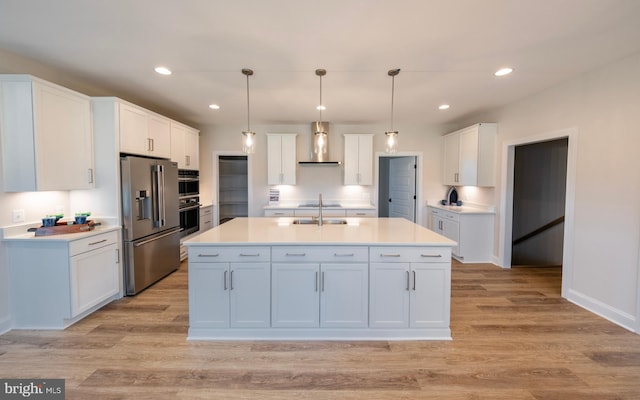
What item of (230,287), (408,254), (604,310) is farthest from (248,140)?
(604,310)

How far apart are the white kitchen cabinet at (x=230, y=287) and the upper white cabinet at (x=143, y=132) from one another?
1.92 meters

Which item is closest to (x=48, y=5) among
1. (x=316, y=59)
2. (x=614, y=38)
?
(x=316, y=59)

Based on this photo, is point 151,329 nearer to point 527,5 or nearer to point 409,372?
point 409,372

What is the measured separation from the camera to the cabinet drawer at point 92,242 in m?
2.62

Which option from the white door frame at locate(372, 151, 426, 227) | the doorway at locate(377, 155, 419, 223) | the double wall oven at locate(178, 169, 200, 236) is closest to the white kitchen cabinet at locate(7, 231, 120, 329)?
the double wall oven at locate(178, 169, 200, 236)

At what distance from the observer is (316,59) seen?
2609 mm

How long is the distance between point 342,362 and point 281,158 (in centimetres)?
402

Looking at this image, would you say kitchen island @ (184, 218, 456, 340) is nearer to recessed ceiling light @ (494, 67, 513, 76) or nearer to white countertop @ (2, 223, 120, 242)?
white countertop @ (2, 223, 120, 242)

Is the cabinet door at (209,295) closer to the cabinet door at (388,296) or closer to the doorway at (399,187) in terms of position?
the cabinet door at (388,296)

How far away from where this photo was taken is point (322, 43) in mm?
2314

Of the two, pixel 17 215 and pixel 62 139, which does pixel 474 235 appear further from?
pixel 17 215

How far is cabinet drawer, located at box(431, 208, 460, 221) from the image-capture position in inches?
183

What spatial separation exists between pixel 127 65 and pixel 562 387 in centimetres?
472

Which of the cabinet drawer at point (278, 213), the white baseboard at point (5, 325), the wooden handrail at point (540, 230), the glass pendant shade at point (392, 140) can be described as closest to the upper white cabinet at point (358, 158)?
the cabinet drawer at point (278, 213)
